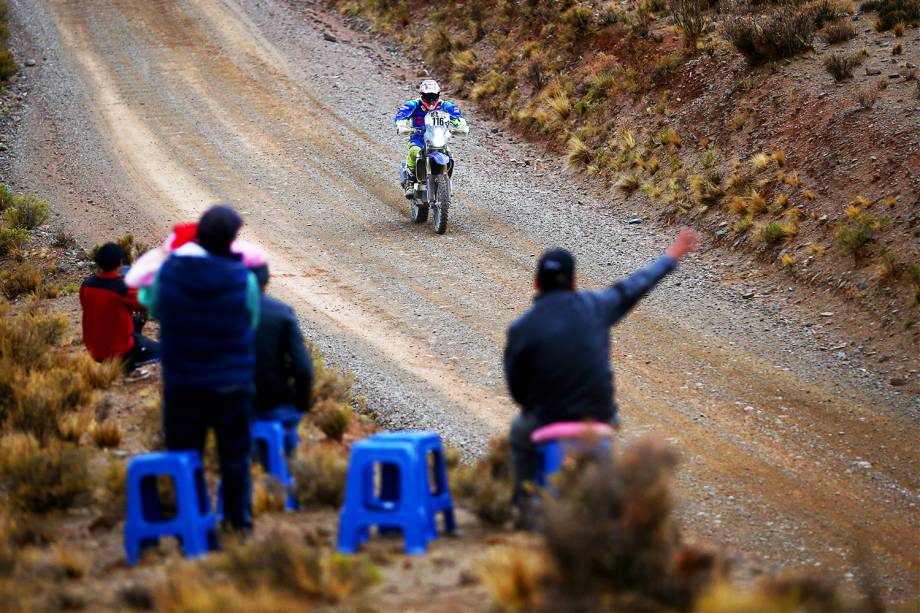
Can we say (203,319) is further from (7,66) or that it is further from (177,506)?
(7,66)

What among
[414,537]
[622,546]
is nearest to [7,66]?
[414,537]

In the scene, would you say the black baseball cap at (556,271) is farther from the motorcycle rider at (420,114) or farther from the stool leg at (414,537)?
the motorcycle rider at (420,114)

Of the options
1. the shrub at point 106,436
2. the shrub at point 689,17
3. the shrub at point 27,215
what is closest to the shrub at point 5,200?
the shrub at point 27,215

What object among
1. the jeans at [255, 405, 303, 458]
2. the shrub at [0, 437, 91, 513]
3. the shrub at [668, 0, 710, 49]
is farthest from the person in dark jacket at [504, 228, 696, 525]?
the shrub at [668, 0, 710, 49]

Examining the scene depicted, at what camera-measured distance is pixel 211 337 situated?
19.2 feet

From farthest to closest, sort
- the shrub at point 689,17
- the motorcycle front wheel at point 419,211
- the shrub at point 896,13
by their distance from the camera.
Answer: the shrub at point 689,17
the shrub at point 896,13
the motorcycle front wheel at point 419,211

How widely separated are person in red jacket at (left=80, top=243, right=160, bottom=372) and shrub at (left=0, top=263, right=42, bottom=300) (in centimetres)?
429

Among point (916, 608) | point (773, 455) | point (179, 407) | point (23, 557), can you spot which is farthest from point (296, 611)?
point (773, 455)

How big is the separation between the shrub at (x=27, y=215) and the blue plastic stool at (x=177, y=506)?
11870 mm

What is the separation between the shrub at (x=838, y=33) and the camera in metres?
18.5

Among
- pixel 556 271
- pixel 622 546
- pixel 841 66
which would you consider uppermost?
pixel 841 66

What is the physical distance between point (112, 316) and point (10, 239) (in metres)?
6.68

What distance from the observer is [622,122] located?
1984 cm

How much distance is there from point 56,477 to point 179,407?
173 centimetres
